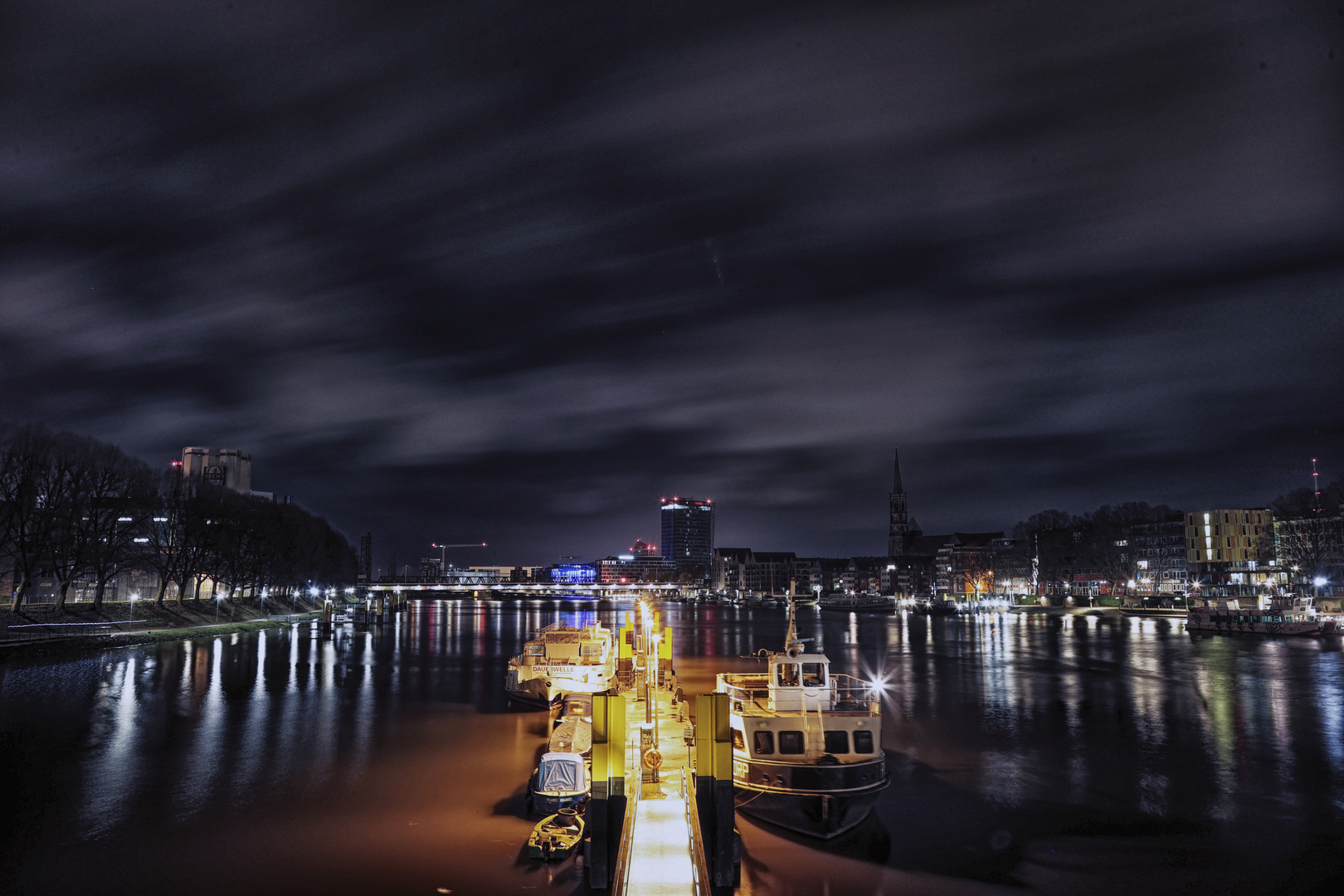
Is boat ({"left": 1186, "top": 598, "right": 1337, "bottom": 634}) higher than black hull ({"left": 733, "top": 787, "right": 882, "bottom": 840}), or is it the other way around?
black hull ({"left": 733, "top": 787, "right": 882, "bottom": 840})

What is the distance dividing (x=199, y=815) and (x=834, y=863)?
74.0ft

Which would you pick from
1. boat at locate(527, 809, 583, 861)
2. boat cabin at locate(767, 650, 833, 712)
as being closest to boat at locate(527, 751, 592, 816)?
boat at locate(527, 809, 583, 861)

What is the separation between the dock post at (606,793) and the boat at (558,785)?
7991mm

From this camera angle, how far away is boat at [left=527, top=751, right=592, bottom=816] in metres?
29.6

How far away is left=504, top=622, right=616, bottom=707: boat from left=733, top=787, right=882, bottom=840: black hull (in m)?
25.1

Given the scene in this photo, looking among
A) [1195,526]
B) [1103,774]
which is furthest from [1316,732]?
[1195,526]

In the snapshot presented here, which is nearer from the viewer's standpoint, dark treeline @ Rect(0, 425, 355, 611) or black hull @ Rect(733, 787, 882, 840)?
black hull @ Rect(733, 787, 882, 840)

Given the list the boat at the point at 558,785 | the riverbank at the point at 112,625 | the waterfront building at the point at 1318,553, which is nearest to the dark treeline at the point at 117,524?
the riverbank at the point at 112,625

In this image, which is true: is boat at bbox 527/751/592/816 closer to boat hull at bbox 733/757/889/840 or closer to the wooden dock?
the wooden dock

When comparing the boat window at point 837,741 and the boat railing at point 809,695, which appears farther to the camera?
the boat railing at point 809,695

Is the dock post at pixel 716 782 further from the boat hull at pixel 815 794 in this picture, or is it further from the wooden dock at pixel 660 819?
the boat hull at pixel 815 794

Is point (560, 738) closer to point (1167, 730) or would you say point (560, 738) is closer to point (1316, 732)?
point (1167, 730)

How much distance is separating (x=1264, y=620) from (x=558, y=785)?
130358 millimetres

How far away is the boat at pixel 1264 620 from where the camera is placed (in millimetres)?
118688
